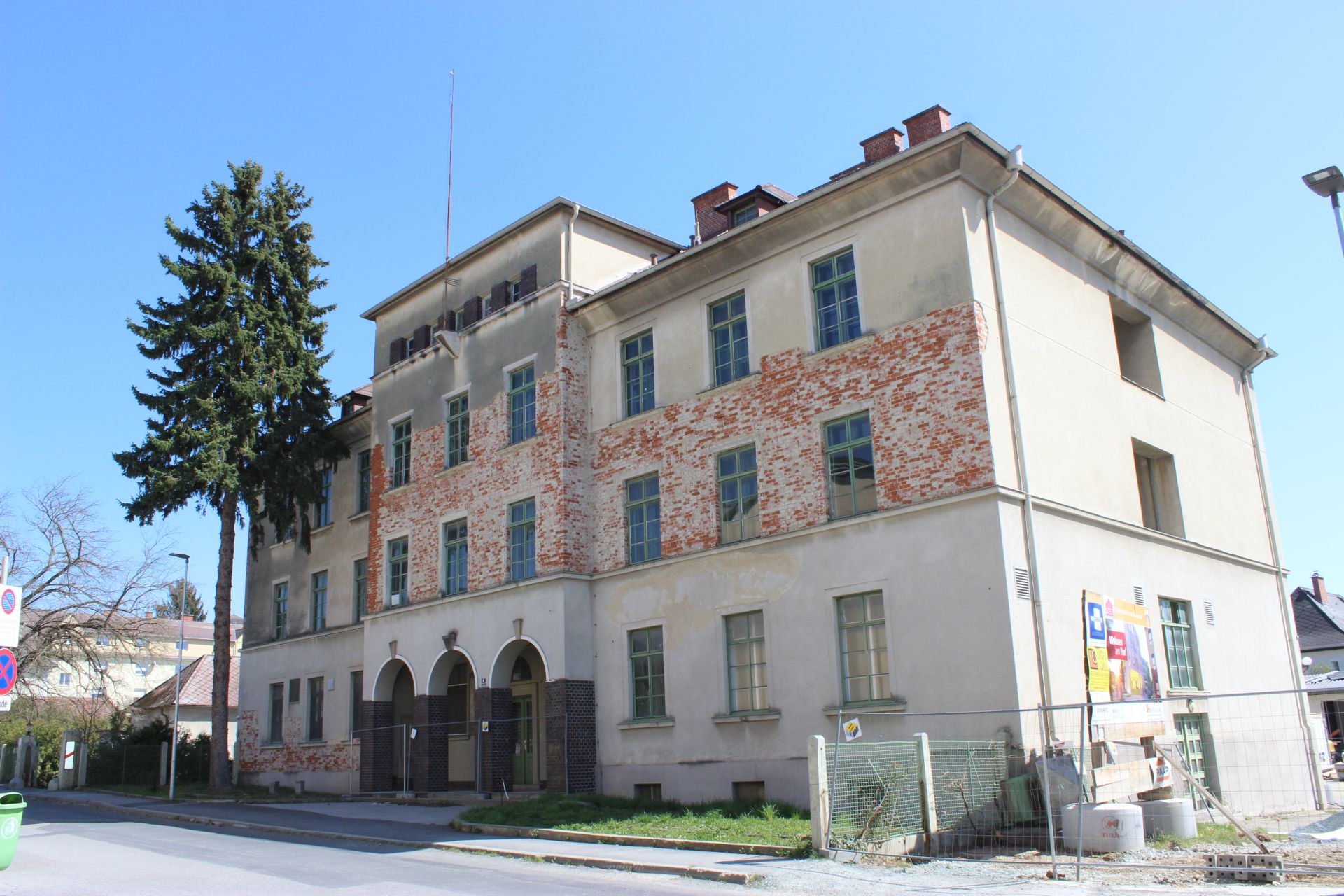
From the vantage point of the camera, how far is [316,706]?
32.0 m

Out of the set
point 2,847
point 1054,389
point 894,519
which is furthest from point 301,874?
point 1054,389

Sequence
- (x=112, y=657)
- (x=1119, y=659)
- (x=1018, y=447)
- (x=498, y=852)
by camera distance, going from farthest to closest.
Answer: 1. (x=112, y=657)
2. (x=1119, y=659)
3. (x=1018, y=447)
4. (x=498, y=852)

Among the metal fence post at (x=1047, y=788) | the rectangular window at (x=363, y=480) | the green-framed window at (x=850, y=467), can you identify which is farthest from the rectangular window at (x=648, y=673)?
the rectangular window at (x=363, y=480)

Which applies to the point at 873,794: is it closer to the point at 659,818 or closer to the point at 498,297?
the point at 659,818

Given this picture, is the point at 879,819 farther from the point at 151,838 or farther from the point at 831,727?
the point at 151,838

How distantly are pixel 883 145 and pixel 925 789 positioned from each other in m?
12.4

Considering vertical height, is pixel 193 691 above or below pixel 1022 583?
above

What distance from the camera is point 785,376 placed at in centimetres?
2003

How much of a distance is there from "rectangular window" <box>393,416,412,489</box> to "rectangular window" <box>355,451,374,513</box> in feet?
9.61

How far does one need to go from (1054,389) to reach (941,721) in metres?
6.15

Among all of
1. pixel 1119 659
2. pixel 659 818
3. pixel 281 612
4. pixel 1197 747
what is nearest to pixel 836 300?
pixel 1119 659

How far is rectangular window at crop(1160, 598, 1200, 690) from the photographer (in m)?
20.0

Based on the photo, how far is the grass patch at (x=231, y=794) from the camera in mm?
28281

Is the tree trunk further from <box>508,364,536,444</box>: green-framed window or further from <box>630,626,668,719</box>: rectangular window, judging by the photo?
<box>630,626,668,719</box>: rectangular window
